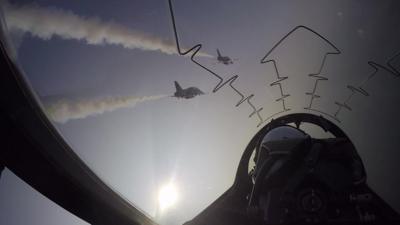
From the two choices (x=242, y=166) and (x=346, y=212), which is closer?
(x=346, y=212)

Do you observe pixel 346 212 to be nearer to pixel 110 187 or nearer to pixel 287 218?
pixel 287 218

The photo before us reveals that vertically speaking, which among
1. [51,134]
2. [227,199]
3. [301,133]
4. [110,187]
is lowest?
[227,199]

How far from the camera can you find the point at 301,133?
10.7 m

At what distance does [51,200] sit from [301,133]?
28.8 feet

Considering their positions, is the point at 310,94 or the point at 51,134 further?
the point at 310,94

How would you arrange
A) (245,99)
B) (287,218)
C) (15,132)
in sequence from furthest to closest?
(245,99)
(287,218)
(15,132)

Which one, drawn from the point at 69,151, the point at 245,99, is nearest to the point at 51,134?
the point at 69,151

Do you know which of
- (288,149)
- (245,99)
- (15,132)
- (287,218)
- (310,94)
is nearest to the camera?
(15,132)

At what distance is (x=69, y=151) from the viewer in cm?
998

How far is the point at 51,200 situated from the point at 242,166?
22.7ft

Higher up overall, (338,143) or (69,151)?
(69,151)

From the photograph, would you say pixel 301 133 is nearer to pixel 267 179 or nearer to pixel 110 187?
pixel 267 179

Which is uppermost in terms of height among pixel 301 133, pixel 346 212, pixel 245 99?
pixel 245 99

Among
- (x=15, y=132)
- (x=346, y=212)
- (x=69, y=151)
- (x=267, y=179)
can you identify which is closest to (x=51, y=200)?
(x=69, y=151)
